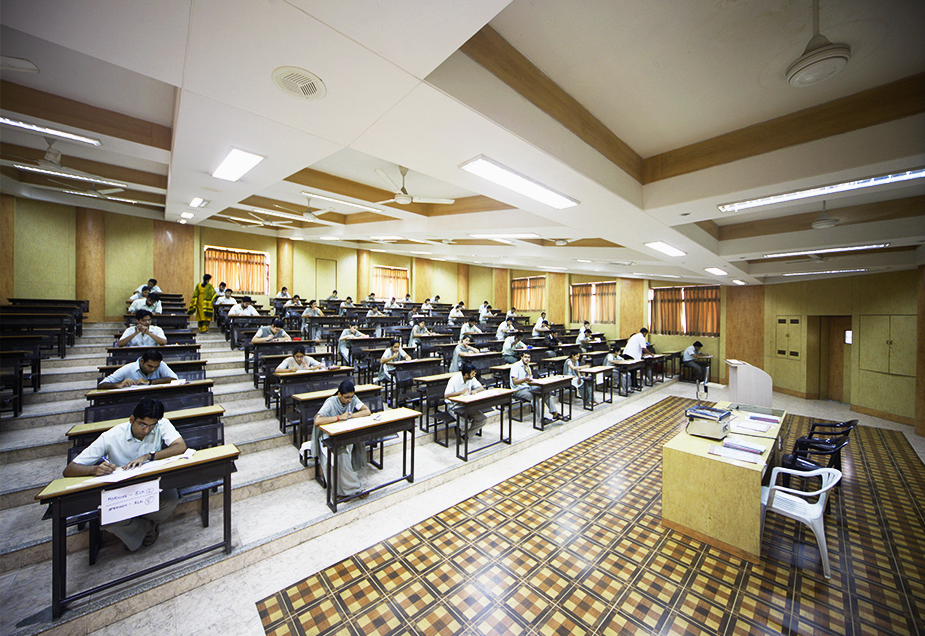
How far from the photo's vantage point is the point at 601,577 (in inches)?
122

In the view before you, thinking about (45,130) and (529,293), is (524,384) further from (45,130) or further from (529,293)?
(529,293)

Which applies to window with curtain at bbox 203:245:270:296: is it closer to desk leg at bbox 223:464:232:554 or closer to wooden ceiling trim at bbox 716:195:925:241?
desk leg at bbox 223:464:232:554

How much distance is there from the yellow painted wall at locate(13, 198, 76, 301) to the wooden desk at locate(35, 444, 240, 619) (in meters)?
10.6

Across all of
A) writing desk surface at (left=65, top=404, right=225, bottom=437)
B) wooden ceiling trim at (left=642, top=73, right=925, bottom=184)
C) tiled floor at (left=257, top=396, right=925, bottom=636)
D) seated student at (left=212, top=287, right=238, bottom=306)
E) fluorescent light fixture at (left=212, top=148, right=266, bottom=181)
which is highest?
fluorescent light fixture at (left=212, top=148, right=266, bottom=181)

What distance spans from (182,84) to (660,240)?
5831 mm

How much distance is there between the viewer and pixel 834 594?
295 centimetres

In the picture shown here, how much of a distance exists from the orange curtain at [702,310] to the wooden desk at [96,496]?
14668 millimetres

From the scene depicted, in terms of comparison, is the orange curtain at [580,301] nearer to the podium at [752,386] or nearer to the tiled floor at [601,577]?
the podium at [752,386]

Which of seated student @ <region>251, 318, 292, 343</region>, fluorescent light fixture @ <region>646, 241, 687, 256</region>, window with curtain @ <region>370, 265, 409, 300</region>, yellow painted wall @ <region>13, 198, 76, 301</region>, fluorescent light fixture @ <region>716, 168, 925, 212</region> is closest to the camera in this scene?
fluorescent light fixture @ <region>716, 168, 925, 212</region>

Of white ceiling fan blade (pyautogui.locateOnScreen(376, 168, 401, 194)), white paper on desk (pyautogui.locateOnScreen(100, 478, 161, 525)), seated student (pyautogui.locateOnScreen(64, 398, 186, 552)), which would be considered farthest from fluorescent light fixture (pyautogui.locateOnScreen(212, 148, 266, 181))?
white paper on desk (pyautogui.locateOnScreen(100, 478, 161, 525))

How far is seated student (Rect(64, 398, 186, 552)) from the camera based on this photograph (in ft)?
9.52

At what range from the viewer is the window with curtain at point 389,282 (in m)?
16.5

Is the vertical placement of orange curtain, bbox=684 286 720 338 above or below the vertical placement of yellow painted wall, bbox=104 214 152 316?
below

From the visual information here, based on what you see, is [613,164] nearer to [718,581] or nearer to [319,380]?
[718,581]
